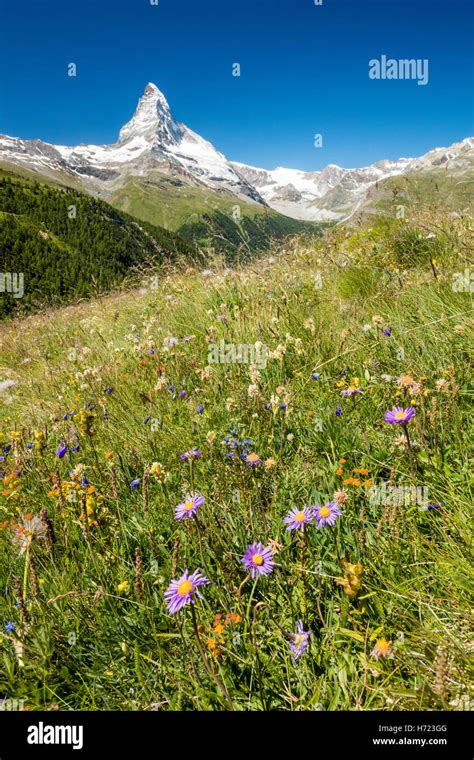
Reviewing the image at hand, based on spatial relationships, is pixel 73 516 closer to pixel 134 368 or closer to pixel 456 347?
pixel 134 368

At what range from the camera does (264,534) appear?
212 cm

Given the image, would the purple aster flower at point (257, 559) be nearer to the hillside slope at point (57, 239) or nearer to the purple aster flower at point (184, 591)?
the purple aster flower at point (184, 591)

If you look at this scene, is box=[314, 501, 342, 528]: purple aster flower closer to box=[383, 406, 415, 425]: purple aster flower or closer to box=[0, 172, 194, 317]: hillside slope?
box=[383, 406, 415, 425]: purple aster flower

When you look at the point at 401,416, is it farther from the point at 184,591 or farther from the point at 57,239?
the point at 57,239

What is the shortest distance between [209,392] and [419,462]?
1.97 meters

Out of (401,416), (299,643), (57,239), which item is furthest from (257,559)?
(57,239)

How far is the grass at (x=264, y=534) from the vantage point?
160 cm

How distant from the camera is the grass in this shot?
160 cm

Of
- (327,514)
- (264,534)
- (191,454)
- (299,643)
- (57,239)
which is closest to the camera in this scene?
(299,643)

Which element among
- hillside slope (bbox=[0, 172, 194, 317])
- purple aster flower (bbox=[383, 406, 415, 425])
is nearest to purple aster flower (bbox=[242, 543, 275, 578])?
purple aster flower (bbox=[383, 406, 415, 425])

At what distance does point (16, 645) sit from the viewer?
177 centimetres

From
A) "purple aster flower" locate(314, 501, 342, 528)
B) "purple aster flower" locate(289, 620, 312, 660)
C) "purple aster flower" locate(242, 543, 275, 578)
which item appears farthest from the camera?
"purple aster flower" locate(314, 501, 342, 528)

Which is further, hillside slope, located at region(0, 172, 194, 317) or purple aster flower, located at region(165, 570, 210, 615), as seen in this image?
hillside slope, located at region(0, 172, 194, 317)
